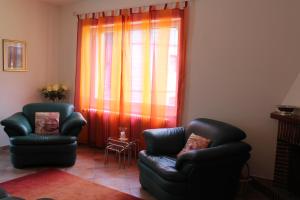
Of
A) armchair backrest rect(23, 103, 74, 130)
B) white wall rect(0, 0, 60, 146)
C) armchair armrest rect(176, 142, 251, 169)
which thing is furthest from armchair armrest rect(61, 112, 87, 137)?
armchair armrest rect(176, 142, 251, 169)

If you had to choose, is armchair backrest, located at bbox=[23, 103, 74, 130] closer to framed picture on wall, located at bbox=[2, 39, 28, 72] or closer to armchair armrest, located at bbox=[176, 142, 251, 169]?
framed picture on wall, located at bbox=[2, 39, 28, 72]

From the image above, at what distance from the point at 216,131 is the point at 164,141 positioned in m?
0.63

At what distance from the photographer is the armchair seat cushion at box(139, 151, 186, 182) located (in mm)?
2525

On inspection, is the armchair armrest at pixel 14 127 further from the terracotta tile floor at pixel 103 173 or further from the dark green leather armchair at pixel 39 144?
the terracotta tile floor at pixel 103 173

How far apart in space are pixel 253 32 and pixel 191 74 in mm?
929

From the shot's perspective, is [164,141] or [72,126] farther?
[72,126]

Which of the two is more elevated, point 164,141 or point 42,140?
point 164,141

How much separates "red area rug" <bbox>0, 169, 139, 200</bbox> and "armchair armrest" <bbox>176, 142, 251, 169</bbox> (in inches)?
32.4

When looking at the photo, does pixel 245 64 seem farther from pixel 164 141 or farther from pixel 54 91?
pixel 54 91

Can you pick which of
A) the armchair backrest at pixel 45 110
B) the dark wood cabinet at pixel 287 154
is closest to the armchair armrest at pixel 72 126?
the armchair backrest at pixel 45 110

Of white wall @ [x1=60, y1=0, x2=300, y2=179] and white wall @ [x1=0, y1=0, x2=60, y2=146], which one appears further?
white wall @ [x1=0, y1=0, x2=60, y2=146]

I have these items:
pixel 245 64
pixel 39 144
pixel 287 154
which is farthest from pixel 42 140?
pixel 287 154

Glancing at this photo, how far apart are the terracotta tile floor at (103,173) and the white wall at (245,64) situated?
823 mm

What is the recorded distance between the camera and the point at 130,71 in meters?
4.13
